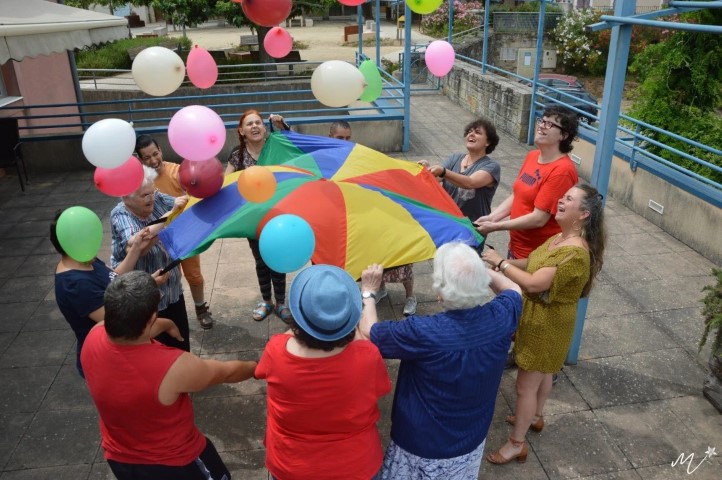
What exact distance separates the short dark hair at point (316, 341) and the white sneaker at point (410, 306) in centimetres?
282

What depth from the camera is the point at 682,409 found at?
381cm

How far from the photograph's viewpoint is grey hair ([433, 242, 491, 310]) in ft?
7.46

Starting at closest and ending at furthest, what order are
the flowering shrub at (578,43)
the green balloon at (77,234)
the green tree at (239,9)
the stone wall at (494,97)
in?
1. the green balloon at (77,234)
2. the stone wall at (494,97)
3. the green tree at (239,9)
4. the flowering shrub at (578,43)

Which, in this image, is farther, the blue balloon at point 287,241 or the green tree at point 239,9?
the green tree at point 239,9

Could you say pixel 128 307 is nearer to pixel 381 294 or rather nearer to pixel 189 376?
pixel 189 376

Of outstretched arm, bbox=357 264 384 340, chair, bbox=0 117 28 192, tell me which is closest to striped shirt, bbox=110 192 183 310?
outstretched arm, bbox=357 264 384 340

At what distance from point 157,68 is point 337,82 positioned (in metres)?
1.30

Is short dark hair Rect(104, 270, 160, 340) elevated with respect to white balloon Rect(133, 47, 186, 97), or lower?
lower

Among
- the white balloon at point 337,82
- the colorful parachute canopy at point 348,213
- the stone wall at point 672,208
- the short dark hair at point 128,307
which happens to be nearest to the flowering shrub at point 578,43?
the stone wall at point 672,208

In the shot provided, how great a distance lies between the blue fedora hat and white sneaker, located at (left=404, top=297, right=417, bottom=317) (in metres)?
2.83

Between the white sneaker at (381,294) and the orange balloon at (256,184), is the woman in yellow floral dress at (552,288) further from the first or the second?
the white sneaker at (381,294)

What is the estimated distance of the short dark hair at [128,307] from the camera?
2.20 metres

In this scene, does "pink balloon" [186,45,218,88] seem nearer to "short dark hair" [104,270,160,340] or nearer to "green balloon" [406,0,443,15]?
"green balloon" [406,0,443,15]

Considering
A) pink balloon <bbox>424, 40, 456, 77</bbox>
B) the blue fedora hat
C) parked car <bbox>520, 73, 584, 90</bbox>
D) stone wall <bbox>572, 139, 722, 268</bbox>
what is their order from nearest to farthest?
the blue fedora hat → pink balloon <bbox>424, 40, 456, 77</bbox> → stone wall <bbox>572, 139, 722, 268</bbox> → parked car <bbox>520, 73, 584, 90</bbox>
